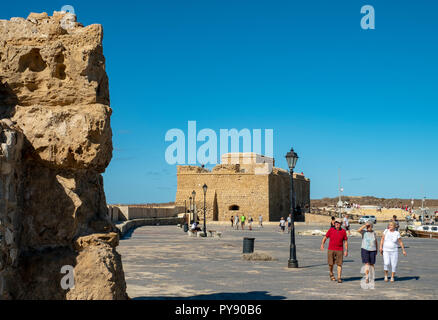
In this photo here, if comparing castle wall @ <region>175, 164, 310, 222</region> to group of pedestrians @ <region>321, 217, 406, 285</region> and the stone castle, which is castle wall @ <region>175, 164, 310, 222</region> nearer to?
the stone castle

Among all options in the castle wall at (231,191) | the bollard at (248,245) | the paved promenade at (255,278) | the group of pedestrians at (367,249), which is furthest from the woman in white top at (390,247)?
the castle wall at (231,191)

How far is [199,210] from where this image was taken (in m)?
52.1

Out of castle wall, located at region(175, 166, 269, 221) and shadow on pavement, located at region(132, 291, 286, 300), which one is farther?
castle wall, located at region(175, 166, 269, 221)

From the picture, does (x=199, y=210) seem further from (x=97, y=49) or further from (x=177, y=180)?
(x=97, y=49)

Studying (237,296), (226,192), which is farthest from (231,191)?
(237,296)

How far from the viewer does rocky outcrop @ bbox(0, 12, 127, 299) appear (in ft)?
12.5

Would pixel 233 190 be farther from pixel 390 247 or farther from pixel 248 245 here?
pixel 390 247

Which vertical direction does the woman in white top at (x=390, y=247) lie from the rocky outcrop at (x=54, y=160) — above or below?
below

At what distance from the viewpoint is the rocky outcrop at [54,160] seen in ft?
12.5

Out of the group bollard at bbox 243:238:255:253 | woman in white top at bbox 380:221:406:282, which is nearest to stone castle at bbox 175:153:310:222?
bollard at bbox 243:238:255:253

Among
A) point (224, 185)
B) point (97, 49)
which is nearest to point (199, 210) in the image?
point (224, 185)

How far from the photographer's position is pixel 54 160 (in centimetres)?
404

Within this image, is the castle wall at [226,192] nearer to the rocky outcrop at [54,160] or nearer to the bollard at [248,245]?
the bollard at [248,245]

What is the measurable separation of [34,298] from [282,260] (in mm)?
11743
